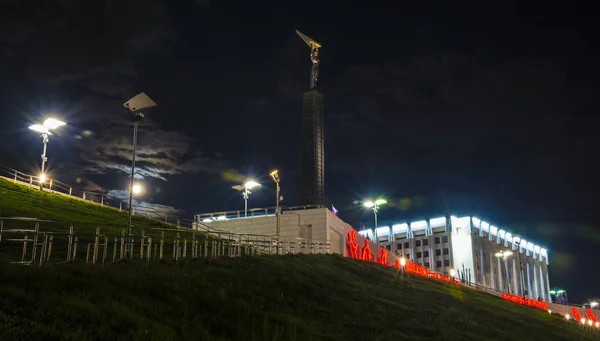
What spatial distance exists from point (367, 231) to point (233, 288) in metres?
119

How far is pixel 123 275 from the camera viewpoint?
15.5 meters

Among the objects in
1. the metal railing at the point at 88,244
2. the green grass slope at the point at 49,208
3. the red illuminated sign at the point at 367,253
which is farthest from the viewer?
the red illuminated sign at the point at 367,253

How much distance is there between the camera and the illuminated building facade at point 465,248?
114250 millimetres

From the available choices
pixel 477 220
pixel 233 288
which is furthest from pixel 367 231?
pixel 233 288

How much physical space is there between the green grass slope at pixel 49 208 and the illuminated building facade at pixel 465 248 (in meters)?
80.0

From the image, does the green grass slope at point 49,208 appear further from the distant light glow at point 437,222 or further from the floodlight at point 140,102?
the distant light glow at point 437,222

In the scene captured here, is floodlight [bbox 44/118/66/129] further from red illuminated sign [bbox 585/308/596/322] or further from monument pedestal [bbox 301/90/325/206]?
red illuminated sign [bbox 585/308/596/322]

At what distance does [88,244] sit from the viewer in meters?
18.6

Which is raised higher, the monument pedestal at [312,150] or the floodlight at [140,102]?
the monument pedestal at [312,150]

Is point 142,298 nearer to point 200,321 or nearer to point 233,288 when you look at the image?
point 200,321

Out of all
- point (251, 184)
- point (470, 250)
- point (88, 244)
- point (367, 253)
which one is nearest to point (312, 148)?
point (251, 184)

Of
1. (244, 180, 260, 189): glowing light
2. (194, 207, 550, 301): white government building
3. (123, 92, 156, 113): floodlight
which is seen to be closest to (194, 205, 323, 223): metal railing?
(244, 180, 260, 189): glowing light

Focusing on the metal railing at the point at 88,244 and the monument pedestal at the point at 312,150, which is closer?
the metal railing at the point at 88,244

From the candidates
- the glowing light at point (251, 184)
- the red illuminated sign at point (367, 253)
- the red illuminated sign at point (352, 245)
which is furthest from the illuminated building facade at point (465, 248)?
the glowing light at point (251, 184)
